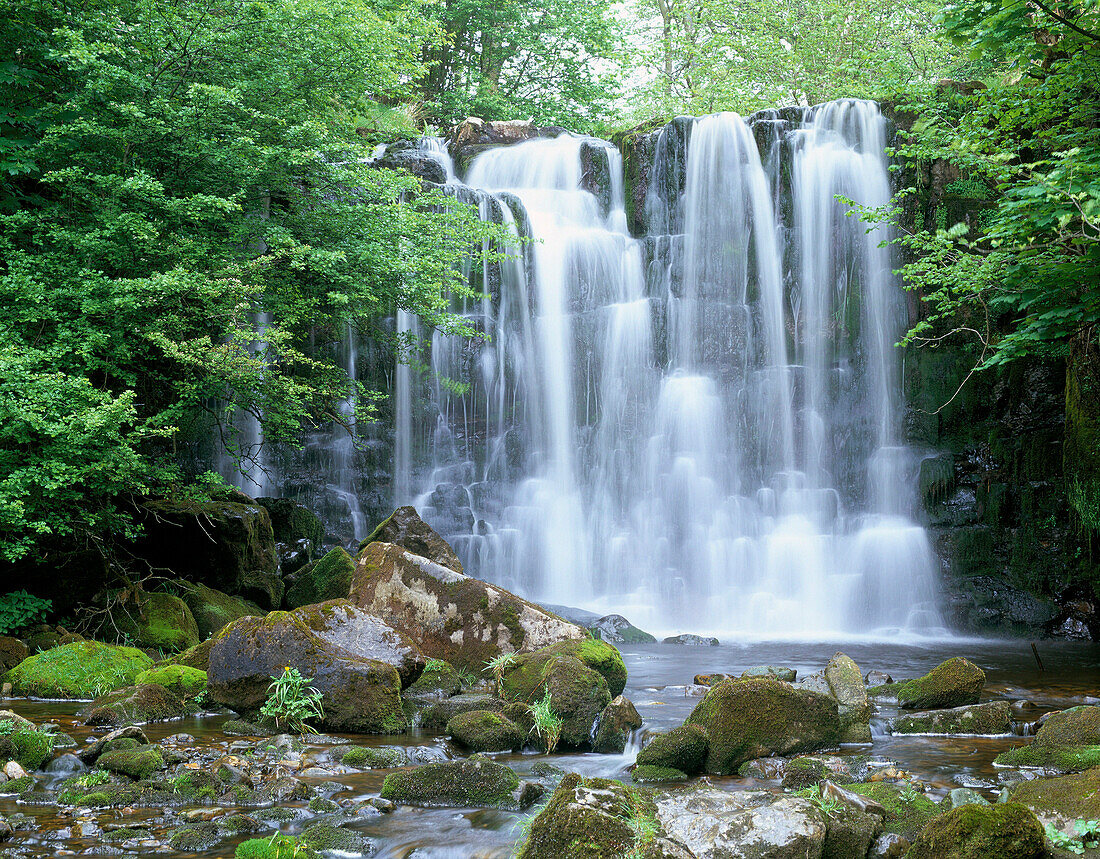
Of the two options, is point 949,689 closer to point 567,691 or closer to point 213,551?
point 567,691

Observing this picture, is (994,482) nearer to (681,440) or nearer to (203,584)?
(681,440)

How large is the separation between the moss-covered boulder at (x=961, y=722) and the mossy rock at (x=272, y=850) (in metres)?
4.85

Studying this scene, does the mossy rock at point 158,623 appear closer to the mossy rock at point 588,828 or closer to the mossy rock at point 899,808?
the mossy rock at point 588,828

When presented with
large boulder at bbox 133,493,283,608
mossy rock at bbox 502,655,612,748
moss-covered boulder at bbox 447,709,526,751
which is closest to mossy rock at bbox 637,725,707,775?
mossy rock at bbox 502,655,612,748

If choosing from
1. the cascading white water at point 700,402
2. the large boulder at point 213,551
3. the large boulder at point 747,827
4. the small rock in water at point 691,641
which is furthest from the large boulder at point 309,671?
the cascading white water at point 700,402

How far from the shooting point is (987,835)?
347 centimetres

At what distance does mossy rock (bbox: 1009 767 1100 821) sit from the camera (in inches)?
159

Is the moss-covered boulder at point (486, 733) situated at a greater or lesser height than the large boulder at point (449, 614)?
lesser

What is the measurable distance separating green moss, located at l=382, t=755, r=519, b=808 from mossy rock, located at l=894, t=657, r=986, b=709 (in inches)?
162

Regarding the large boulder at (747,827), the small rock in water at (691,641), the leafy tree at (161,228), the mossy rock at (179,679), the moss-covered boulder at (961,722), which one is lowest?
the small rock in water at (691,641)

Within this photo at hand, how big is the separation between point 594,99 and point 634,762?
25868 millimetres

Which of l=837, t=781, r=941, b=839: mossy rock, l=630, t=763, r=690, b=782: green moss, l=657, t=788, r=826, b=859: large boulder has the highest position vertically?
l=657, t=788, r=826, b=859: large boulder

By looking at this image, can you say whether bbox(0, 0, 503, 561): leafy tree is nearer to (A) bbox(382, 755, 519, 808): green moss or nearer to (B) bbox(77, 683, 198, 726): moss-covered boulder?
(B) bbox(77, 683, 198, 726): moss-covered boulder

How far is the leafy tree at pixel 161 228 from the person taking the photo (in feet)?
30.9
